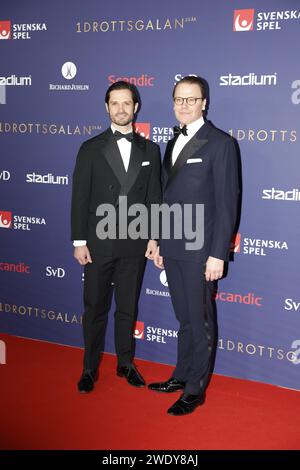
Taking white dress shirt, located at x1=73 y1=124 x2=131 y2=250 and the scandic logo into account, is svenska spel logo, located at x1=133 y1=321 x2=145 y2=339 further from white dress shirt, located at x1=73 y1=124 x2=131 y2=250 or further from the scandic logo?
the scandic logo

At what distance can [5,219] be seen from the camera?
421 cm

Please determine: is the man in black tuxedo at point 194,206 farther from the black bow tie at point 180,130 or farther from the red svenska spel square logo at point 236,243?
the red svenska spel square logo at point 236,243

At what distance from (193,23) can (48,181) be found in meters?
1.56

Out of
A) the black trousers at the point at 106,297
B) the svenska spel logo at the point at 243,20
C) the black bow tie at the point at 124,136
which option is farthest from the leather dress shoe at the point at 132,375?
the svenska spel logo at the point at 243,20

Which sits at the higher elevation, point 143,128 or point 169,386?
point 143,128

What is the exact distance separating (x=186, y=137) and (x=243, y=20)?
0.89 m

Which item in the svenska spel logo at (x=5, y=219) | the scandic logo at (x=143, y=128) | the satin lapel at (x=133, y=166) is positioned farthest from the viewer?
the svenska spel logo at (x=5, y=219)

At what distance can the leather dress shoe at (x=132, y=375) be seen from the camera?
344 cm

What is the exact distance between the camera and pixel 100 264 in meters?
3.28

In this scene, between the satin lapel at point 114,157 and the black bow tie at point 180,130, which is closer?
the black bow tie at point 180,130

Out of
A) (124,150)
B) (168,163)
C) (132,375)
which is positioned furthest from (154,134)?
(132,375)

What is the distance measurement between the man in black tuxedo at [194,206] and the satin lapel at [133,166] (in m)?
0.20

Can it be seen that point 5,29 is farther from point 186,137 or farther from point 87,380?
point 87,380

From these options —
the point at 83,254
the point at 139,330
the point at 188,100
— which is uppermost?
the point at 188,100
